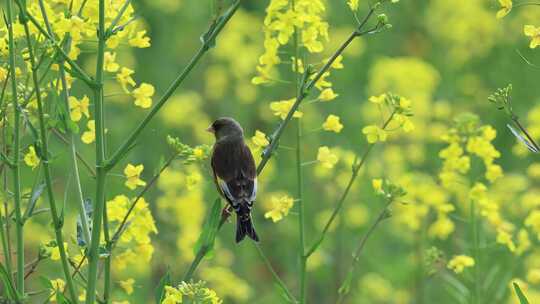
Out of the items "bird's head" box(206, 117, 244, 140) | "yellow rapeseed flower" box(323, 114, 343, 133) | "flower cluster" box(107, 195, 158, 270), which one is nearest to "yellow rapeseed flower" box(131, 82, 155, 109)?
"flower cluster" box(107, 195, 158, 270)

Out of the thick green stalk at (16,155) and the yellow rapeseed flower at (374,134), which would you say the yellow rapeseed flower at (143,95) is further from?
the yellow rapeseed flower at (374,134)

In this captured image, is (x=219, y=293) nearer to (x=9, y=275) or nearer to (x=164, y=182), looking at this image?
(x=164, y=182)

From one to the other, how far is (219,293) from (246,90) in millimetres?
2533

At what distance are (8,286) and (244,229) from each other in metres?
1.07

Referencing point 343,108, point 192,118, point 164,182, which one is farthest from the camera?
point 343,108

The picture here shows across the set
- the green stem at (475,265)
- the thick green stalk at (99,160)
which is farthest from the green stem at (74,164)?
the green stem at (475,265)

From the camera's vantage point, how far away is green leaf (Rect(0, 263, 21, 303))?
2.96m

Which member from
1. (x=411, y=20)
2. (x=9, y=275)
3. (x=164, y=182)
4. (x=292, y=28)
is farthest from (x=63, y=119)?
(x=411, y=20)

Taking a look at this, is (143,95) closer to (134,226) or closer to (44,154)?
(134,226)

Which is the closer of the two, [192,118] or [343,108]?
[192,118]

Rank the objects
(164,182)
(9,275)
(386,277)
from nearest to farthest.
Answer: (9,275) → (164,182) → (386,277)

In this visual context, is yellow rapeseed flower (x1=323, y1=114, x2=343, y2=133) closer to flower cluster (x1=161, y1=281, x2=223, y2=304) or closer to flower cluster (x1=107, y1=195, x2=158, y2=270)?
flower cluster (x1=107, y1=195, x2=158, y2=270)

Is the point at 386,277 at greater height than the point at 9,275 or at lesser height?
lesser

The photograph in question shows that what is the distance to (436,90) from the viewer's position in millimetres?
9367
